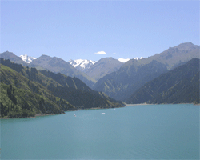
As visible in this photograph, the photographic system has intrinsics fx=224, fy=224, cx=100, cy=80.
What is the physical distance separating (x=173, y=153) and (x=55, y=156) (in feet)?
130

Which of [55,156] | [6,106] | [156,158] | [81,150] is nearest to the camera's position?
[156,158]

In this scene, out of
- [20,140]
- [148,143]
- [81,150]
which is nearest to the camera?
[81,150]

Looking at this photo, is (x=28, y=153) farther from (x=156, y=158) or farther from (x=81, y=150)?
(x=156, y=158)

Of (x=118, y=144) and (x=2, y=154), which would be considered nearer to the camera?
(x=2, y=154)

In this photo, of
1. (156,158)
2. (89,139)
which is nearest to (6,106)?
(89,139)

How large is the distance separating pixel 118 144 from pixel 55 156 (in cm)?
2787

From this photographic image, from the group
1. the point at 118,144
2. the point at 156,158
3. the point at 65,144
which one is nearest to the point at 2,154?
the point at 65,144

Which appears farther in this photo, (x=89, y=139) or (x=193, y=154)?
(x=89, y=139)

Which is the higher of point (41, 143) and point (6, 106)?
point (6, 106)

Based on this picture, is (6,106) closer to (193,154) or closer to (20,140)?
(20,140)

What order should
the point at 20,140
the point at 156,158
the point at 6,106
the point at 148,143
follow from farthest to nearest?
the point at 6,106 → the point at 20,140 → the point at 148,143 → the point at 156,158

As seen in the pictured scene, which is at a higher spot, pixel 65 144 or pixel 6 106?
pixel 6 106

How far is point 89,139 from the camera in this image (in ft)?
341

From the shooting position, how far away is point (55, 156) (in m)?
74.8
